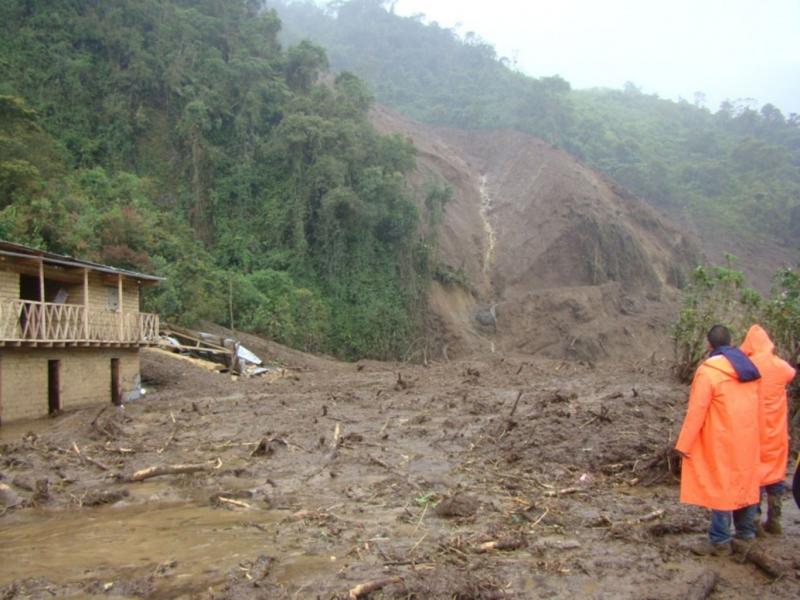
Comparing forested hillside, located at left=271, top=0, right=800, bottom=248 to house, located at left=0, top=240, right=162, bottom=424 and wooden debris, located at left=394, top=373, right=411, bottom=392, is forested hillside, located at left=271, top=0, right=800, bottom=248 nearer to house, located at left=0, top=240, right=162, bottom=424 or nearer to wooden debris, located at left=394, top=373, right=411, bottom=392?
wooden debris, located at left=394, top=373, right=411, bottom=392

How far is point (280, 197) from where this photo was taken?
36.8 m

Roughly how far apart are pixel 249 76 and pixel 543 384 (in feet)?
89.8

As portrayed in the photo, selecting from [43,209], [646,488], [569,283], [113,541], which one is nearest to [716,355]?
[646,488]

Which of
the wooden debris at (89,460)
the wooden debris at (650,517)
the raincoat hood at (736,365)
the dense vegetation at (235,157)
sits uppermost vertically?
the dense vegetation at (235,157)

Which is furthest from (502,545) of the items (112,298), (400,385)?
(112,298)

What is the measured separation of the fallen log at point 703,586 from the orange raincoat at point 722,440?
572 millimetres

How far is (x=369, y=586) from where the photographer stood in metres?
4.77

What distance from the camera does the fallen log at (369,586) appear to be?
4.67m

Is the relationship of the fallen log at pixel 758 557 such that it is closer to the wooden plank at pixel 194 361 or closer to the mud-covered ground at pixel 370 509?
the mud-covered ground at pixel 370 509

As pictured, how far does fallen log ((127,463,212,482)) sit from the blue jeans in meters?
6.68

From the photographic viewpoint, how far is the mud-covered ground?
512cm

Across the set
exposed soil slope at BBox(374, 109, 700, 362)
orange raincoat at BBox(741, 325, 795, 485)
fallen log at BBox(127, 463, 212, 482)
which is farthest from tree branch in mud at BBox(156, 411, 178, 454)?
exposed soil slope at BBox(374, 109, 700, 362)

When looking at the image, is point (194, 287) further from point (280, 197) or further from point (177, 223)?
point (280, 197)

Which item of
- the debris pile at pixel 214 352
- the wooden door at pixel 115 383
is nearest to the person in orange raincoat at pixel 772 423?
the wooden door at pixel 115 383
